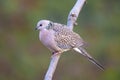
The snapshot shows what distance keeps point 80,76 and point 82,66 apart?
0.26 m

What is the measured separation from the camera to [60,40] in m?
7.35

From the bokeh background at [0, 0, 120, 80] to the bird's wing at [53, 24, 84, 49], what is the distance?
418 centimetres

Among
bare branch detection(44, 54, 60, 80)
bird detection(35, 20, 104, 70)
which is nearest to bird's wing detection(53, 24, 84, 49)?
bird detection(35, 20, 104, 70)

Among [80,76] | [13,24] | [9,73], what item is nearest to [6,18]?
[13,24]

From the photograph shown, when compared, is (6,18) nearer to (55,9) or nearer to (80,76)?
(55,9)

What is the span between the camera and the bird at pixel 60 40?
710 centimetres

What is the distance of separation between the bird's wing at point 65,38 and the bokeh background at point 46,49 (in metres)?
4.18

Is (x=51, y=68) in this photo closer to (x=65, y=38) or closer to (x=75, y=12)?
(x=75, y=12)

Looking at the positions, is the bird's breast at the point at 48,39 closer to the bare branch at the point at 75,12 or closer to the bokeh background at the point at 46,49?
the bare branch at the point at 75,12

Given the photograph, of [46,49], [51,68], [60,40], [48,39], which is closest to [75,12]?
[48,39]

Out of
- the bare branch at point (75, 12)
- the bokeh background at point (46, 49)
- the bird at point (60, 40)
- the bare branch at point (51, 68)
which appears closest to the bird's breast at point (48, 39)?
the bird at point (60, 40)

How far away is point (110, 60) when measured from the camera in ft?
40.2

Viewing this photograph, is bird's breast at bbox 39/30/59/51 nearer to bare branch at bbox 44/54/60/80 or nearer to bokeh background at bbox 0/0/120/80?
bare branch at bbox 44/54/60/80

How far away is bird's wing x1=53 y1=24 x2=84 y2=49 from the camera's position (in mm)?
7235
